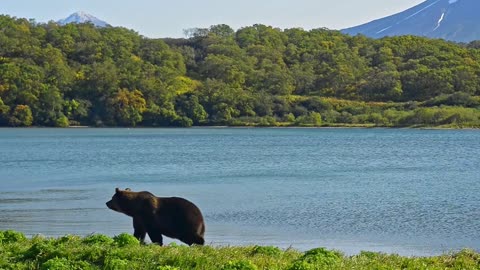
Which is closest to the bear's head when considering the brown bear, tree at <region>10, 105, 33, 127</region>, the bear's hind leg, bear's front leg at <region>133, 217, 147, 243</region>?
the brown bear

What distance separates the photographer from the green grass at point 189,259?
471 inches

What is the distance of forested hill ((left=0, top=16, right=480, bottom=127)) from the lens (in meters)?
138

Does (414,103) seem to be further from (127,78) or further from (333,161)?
(333,161)

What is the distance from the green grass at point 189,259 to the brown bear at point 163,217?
169cm

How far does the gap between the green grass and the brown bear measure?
1687mm

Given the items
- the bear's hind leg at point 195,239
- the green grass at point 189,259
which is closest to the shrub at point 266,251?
the green grass at point 189,259

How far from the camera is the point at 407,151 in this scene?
3036 inches

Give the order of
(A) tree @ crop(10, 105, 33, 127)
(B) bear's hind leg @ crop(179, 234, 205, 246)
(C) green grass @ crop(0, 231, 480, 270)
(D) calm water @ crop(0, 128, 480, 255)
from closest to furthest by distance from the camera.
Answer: (C) green grass @ crop(0, 231, 480, 270) → (B) bear's hind leg @ crop(179, 234, 205, 246) → (D) calm water @ crop(0, 128, 480, 255) → (A) tree @ crop(10, 105, 33, 127)

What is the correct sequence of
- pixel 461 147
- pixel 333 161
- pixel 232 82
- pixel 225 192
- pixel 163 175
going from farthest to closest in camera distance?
pixel 232 82, pixel 461 147, pixel 333 161, pixel 163 175, pixel 225 192

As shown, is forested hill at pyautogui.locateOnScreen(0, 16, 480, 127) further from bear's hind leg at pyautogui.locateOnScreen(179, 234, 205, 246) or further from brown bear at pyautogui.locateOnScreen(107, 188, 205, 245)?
bear's hind leg at pyautogui.locateOnScreen(179, 234, 205, 246)

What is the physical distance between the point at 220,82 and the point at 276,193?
117 metres

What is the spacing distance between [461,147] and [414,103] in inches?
2152

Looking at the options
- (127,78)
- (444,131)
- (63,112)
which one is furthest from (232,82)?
(444,131)

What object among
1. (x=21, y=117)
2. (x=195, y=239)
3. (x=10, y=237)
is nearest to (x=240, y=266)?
(x=195, y=239)
